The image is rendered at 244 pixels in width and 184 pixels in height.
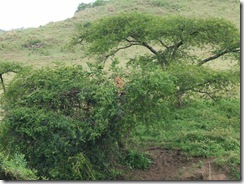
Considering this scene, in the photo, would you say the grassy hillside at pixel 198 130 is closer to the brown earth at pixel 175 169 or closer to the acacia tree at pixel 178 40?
the brown earth at pixel 175 169

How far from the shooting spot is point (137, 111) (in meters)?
4.74

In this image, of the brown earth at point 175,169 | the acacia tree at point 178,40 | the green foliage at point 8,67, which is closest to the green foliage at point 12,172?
the brown earth at point 175,169

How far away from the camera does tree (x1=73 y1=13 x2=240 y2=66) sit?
20.7 ft

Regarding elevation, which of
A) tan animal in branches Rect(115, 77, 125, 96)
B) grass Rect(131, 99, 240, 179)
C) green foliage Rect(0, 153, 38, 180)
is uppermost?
tan animal in branches Rect(115, 77, 125, 96)

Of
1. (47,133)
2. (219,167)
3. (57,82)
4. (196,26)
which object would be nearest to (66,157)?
(47,133)

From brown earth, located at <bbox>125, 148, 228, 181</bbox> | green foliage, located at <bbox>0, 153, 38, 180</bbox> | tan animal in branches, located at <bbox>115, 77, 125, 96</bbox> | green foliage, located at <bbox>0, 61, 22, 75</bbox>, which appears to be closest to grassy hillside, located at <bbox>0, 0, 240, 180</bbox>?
brown earth, located at <bbox>125, 148, 228, 181</bbox>

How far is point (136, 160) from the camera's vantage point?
4.97m

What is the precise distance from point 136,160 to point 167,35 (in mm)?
2338

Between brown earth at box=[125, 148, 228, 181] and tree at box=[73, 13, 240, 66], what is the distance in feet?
5.74

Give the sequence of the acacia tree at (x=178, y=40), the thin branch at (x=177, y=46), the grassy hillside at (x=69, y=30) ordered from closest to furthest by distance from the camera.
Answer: the acacia tree at (x=178, y=40) < the thin branch at (x=177, y=46) < the grassy hillside at (x=69, y=30)

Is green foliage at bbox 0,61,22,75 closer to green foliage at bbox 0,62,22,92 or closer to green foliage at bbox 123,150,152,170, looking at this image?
green foliage at bbox 0,62,22,92

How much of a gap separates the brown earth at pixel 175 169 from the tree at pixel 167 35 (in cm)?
175

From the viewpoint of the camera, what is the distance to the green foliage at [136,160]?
488cm

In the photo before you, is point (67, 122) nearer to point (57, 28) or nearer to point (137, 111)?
point (137, 111)
